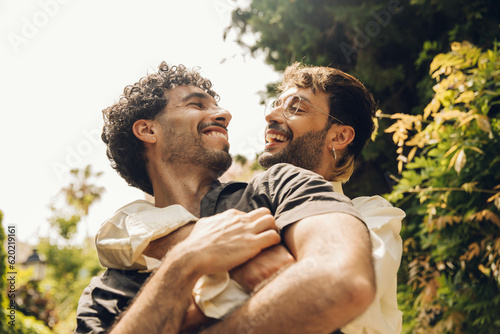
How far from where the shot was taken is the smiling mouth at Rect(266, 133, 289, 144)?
8.73 ft

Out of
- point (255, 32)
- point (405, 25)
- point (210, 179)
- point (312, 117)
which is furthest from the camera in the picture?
point (255, 32)

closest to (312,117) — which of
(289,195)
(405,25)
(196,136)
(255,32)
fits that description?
(196,136)

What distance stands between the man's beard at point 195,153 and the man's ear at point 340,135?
745mm

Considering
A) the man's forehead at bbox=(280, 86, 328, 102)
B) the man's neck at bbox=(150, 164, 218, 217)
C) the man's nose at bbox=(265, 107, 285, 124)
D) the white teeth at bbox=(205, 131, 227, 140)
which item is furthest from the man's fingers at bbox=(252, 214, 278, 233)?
the man's forehead at bbox=(280, 86, 328, 102)

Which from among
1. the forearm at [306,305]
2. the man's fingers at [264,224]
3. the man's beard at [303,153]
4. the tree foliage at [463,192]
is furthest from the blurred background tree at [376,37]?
the forearm at [306,305]

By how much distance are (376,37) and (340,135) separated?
2.68 m

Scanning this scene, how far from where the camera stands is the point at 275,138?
269cm

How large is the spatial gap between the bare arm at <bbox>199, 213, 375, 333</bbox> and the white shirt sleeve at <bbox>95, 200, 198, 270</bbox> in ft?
1.58

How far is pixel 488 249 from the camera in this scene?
2711 millimetres

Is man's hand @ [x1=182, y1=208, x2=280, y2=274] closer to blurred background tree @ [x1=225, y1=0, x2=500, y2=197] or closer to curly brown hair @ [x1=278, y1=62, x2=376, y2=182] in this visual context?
curly brown hair @ [x1=278, y1=62, x2=376, y2=182]

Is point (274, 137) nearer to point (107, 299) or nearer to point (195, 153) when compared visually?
point (195, 153)

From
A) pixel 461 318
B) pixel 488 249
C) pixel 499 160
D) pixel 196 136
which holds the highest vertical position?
pixel 196 136

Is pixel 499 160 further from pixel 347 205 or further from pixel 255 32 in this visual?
pixel 255 32

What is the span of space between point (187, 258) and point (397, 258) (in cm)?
78
